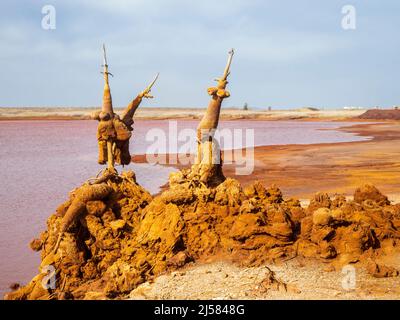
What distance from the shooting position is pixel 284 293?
277 inches

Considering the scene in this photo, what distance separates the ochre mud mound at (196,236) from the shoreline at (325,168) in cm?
611

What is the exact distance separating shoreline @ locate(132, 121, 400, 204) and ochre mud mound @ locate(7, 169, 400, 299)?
20.0 ft

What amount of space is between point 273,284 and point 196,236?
1.66 m

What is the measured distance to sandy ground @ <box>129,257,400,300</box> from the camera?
22.9ft

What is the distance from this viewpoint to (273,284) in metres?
7.21

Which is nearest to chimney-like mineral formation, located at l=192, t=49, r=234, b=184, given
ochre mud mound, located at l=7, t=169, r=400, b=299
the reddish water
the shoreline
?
ochre mud mound, located at l=7, t=169, r=400, b=299

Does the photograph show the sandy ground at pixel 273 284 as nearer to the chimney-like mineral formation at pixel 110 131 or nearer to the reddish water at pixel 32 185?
the chimney-like mineral formation at pixel 110 131

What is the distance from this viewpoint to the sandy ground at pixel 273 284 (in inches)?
275

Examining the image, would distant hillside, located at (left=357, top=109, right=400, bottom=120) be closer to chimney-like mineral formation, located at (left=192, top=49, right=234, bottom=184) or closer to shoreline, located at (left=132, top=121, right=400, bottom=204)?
shoreline, located at (left=132, top=121, right=400, bottom=204)

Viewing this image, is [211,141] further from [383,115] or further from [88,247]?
[383,115]

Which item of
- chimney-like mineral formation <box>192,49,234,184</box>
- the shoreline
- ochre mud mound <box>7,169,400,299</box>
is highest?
chimney-like mineral formation <box>192,49,234,184</box>

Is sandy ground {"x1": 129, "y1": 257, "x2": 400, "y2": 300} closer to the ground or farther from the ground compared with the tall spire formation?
closer to the ground
